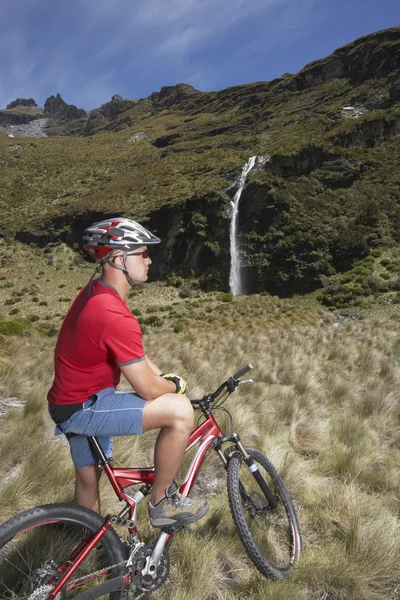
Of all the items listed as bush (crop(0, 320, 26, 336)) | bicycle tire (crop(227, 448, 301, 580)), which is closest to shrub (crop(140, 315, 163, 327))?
bush (crop(0, 320, 26, 336))

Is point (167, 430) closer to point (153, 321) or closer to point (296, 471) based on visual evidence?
point (296, 471)

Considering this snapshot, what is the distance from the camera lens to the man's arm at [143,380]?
2.19 m

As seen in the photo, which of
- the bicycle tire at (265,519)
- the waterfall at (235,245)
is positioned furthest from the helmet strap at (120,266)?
the waterfall at (235,245)

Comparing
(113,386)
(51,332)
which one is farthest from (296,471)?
(51,332)

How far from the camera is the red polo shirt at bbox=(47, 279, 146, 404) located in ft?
7.14

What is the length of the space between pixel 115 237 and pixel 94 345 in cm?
73

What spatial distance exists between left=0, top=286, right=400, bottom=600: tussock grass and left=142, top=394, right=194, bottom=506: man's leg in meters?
0.82

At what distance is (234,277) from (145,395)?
39534 mm

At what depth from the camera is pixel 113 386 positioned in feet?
8.09

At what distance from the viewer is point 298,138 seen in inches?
2213

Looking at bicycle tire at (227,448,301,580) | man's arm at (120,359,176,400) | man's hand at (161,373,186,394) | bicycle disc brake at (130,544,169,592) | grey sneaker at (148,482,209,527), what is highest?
man's arm at (120,359,176,400)

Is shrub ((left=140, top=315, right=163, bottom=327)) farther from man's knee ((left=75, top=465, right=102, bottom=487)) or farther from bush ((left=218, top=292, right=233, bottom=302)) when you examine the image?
man's knee ((left=75, top=465, right=102, bottom=487))

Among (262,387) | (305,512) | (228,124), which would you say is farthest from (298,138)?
(305,512)

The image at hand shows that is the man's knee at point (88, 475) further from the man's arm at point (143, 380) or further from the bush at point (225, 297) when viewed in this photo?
the bush at point (225, 297)
